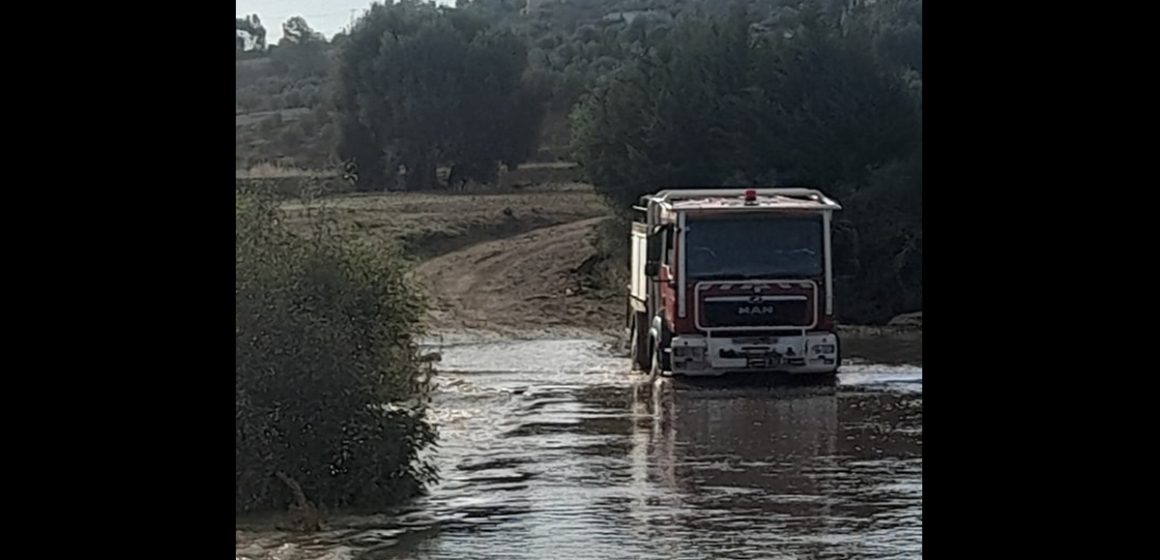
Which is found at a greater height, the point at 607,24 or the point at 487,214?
the point at 607,24

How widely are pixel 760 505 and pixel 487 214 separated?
1197 inches

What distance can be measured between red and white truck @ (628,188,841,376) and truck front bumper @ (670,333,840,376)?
13 millimetres

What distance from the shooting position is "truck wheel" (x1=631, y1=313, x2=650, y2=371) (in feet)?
84.3

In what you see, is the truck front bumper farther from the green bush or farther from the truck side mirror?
the green bush

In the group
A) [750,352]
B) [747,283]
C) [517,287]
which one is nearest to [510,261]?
[517,287]

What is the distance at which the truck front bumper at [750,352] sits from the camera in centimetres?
2253

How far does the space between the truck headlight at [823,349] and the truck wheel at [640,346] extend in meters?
3.38

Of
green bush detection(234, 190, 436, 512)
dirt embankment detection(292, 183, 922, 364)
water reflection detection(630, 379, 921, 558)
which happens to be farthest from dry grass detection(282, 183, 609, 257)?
green bush detection(234, 190, 436, 512)

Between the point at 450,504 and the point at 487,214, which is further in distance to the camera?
the point at 487,214

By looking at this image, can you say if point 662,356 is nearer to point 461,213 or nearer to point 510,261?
point 510,261
